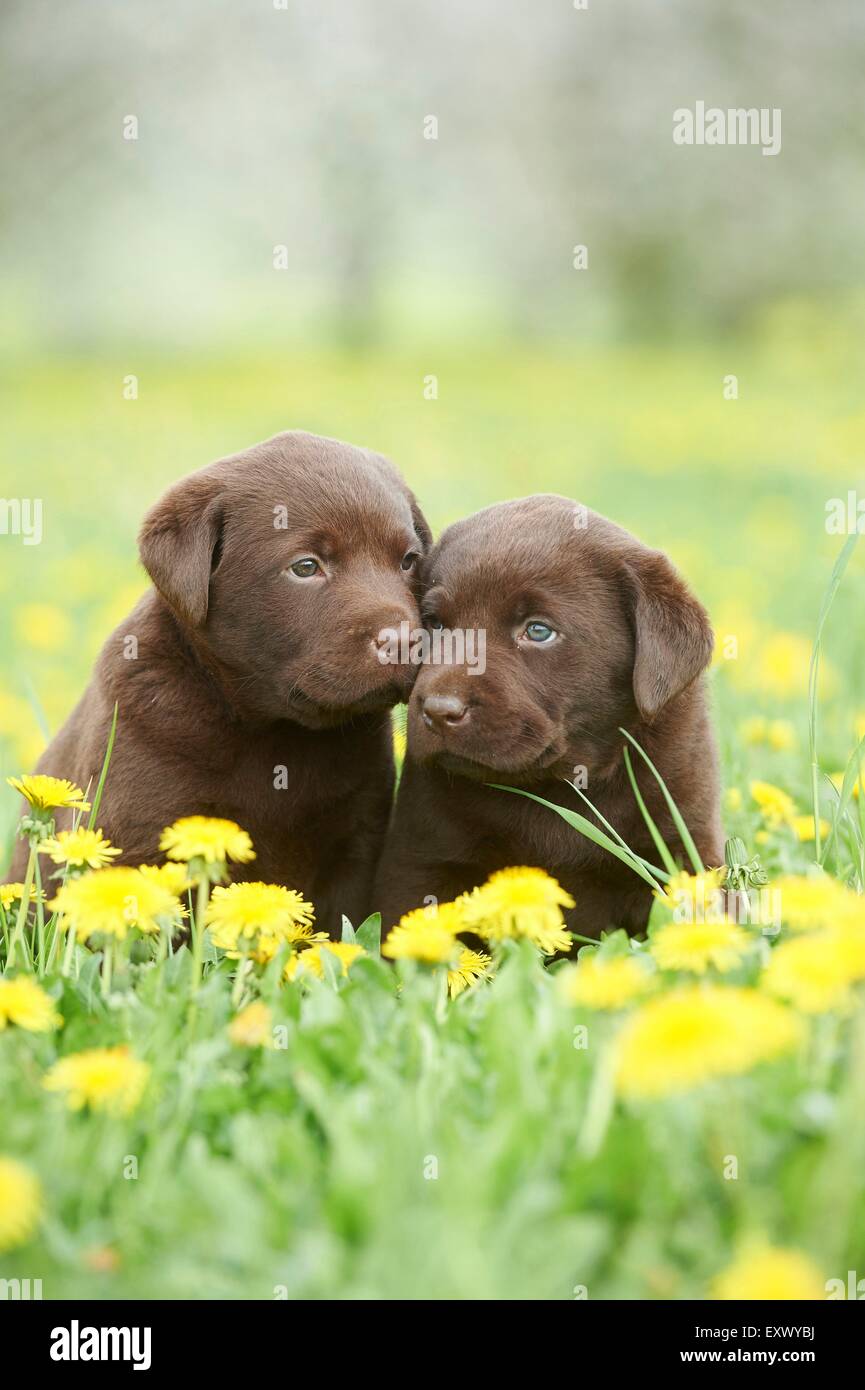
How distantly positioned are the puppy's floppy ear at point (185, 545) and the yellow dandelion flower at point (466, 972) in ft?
3.08

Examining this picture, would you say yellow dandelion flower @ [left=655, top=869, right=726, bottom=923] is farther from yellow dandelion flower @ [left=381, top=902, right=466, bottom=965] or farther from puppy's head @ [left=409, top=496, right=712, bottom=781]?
puppy's head @ [left=409, top=496, right=712, bottom=781]

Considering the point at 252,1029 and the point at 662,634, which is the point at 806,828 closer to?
the point at 662,634

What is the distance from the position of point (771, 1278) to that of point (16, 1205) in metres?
0.79

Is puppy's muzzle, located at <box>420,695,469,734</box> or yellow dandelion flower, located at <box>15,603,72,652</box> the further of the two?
yellow dandelion flower, located at <box>15,603,72,652</box>

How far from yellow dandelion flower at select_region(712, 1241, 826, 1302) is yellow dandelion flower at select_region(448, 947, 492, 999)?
102 centimetres

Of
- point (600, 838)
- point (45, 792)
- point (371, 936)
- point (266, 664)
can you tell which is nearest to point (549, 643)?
point (600, 838)

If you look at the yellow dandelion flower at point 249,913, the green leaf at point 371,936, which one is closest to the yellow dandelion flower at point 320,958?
the yellow dandelion flower at point 249,913

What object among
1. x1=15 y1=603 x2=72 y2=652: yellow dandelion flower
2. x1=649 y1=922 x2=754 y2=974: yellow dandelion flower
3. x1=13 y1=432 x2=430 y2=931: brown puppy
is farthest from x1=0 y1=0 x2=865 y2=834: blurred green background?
x1=649 y1=922 x2=754 y2=974: yellow dandelion flower

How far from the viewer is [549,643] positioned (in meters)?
3.12

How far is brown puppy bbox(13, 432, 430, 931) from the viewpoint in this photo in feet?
10.1

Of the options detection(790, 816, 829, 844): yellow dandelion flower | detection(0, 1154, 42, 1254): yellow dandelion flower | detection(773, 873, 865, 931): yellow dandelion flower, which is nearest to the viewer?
detection(0, 1154, 42, 1254): yellow dandelion flower

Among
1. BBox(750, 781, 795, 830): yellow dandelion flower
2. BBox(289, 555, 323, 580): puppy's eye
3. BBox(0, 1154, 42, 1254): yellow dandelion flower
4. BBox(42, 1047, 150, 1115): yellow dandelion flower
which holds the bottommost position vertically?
BBox(0, 1154, 42, 1254): yellow dandelion flower

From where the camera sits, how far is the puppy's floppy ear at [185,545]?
10.2 ft

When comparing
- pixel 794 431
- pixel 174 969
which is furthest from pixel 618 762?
pixel 794 431
